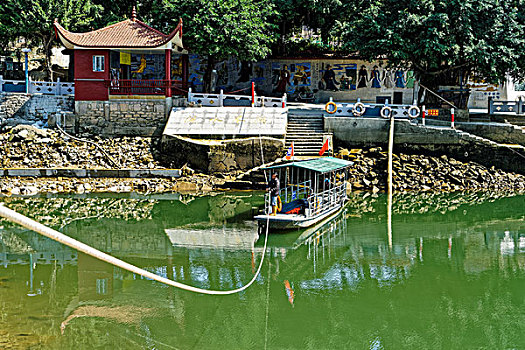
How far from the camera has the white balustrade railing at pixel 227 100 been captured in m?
26.5

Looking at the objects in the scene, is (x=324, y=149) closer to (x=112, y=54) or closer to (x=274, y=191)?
(x=274, y=191)

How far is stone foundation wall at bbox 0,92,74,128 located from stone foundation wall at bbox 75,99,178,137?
148cm

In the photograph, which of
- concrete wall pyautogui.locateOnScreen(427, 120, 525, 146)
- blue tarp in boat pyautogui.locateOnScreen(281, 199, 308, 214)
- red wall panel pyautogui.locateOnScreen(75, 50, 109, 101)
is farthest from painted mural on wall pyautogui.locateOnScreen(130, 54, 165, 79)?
blue tarp in boat pyautogui.locateOnScreen(281, 199, 308, 214)

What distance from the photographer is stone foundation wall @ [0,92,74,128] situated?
87.9 ft

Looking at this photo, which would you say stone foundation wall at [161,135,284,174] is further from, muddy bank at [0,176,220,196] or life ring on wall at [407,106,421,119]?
life ring on wall at [407,106,421,119]

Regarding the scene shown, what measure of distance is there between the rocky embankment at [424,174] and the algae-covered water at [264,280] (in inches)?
101

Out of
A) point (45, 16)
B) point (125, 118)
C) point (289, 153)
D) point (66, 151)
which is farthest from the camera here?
point (45, 16)

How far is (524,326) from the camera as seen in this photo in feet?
35.6

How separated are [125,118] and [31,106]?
4.65m

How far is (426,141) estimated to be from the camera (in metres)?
24.7

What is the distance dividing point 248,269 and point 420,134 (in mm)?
13332

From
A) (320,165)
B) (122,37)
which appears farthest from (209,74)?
(320,165)

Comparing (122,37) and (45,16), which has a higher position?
(45,16)

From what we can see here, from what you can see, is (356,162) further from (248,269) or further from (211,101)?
(248,269)
